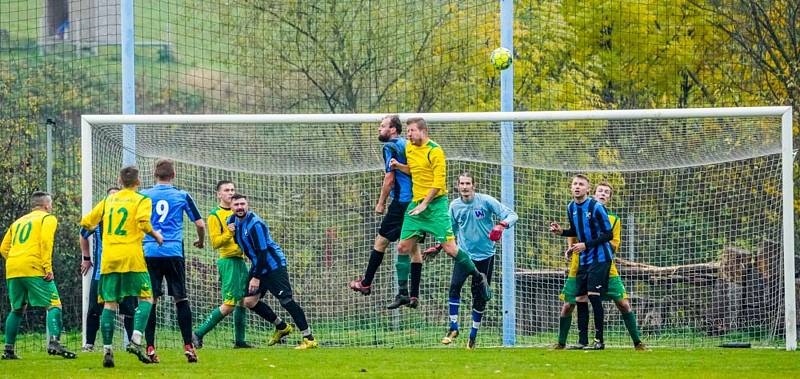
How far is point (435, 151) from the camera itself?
1216cm

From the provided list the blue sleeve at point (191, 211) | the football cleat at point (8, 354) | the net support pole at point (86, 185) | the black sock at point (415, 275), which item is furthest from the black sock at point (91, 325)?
the black sock at point (415, 275)

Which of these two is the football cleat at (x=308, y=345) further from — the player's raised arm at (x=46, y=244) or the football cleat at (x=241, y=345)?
the player's raised arm at (x=46, y=244)

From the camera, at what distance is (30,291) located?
12.2 meters

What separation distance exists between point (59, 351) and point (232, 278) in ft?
7.14

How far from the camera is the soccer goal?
1445cm

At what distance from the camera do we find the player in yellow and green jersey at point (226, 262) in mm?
13453

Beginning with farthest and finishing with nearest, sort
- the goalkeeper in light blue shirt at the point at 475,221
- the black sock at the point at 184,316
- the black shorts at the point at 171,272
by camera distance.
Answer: the goalkeeper in light blue shirt at the point at 475,221 → the black shorts at the point at 171,272 → the black sock at the point at 184,316

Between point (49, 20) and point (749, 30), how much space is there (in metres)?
19.0

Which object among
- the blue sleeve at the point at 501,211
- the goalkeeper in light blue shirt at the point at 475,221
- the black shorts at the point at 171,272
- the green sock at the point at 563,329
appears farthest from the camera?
the goalkeeper in light blue shirt at the point at 475,221

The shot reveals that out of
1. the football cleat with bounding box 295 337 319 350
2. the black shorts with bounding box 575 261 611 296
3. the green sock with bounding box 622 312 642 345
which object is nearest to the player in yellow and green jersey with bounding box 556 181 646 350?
the green sock with bounding box 622 312 642 345

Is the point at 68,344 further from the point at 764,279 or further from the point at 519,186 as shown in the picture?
the point at 764,279

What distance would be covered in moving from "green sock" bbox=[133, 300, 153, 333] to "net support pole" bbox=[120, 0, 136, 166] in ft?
12.9

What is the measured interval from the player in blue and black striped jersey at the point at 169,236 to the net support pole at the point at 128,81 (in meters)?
3.01

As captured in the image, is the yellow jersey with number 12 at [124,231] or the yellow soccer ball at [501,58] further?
the yellow soccer ball at [501,58]
